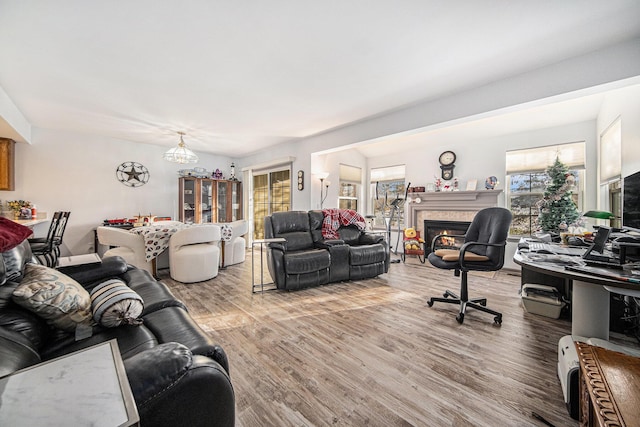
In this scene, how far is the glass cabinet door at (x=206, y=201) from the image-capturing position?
242 inches

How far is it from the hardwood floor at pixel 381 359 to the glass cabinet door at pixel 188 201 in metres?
3.20

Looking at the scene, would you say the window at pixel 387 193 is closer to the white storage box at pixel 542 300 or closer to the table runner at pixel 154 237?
the white storage box at pixel 542 300

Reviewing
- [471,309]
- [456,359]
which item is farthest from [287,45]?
[471,309]

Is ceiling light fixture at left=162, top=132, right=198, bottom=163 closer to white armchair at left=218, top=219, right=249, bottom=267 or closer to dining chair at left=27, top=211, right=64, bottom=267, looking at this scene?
white armchair at left=218, top=219, right=249, bottom=267

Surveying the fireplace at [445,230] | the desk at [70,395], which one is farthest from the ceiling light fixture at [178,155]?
the fireplace at [445,230]

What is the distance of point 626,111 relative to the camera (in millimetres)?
2627

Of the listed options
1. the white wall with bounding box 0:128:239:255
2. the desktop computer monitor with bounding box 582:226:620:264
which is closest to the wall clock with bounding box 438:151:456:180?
the desktop computer monitor with bounding box 582:226:620:264

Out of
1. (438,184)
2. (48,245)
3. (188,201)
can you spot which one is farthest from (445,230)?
(48,245)

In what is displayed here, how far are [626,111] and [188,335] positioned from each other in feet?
14.1

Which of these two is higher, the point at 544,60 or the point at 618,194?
the point at 544,60

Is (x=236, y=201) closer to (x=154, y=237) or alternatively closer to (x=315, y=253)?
(x=154, y=237)

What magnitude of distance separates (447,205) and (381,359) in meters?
3.91

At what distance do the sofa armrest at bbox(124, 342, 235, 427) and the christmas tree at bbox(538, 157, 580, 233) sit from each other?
13.9 ft

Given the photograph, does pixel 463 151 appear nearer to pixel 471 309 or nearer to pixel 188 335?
pixel 471 309
